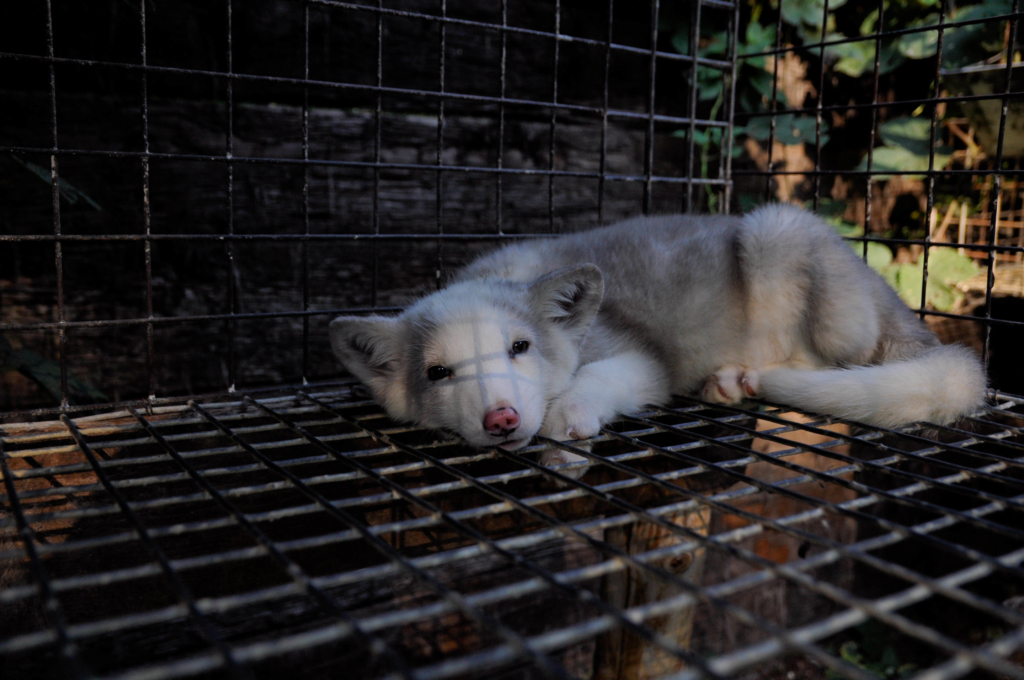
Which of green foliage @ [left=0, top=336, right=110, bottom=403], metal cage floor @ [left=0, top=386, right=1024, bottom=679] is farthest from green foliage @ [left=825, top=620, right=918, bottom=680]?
green foliage @ [left=0, top=336, right=110, bottom=403]

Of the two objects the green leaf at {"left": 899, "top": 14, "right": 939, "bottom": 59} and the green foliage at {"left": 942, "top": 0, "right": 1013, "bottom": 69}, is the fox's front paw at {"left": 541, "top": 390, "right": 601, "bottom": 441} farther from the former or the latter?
the green leaf at {"left": 899, "top": 14, "right": 939, "bottom": 59}

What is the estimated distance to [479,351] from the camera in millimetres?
1804

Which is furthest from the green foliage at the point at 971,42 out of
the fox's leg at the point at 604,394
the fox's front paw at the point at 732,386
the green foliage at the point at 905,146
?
the fox's leg at the point at 604,394

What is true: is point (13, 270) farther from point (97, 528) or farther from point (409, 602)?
point (409, 602)

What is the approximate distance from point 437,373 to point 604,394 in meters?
0.42

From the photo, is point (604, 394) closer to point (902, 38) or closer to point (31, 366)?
point (31, 366)

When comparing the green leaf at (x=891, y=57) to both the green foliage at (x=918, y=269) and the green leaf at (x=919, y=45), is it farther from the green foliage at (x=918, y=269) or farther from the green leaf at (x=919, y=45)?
the green foliage at (x=918, y=269)

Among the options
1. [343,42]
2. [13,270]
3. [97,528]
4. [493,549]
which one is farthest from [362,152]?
[493,549]

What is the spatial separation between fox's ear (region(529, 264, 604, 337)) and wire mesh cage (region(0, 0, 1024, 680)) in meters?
0.32

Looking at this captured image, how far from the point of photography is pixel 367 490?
85.4 inches

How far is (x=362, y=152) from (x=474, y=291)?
3.09 ft

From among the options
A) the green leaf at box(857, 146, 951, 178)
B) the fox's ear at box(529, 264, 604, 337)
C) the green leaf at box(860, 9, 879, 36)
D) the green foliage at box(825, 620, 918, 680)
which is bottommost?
the green foliage at box(825, 620, 918, 680)

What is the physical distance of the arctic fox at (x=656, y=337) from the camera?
70.3 inches

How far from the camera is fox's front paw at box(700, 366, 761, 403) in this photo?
2.12 metres
